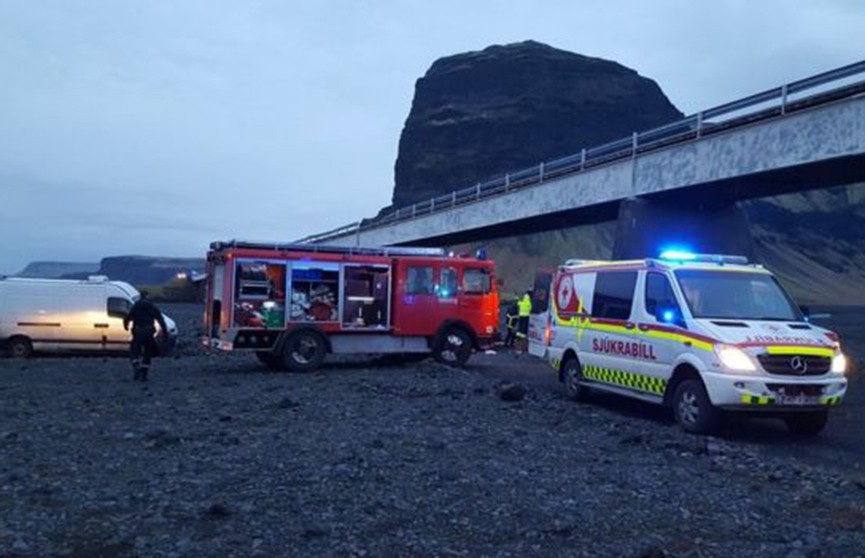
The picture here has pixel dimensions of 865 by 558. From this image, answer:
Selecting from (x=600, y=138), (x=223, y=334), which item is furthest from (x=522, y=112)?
(x=223, y=334)

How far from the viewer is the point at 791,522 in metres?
6.74

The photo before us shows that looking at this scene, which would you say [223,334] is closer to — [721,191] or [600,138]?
[721,191]

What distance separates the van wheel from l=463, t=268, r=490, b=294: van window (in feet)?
37.8

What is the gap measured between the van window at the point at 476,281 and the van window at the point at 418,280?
0.95 m

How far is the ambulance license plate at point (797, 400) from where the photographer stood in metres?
10.4

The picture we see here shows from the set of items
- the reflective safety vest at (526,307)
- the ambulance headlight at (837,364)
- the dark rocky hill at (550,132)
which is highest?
the dark rocky hill at (550,132)

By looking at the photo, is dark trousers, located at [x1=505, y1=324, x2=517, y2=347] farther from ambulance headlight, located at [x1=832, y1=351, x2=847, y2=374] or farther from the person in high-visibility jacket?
ambulance headlight, located at [x1=832, y1=351, x2=847, y2=374]

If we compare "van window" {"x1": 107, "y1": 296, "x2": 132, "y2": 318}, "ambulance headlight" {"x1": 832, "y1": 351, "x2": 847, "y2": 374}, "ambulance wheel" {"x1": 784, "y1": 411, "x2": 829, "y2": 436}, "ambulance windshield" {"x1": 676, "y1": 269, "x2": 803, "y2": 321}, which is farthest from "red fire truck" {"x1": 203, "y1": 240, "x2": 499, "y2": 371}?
"ambulance headlight" {"x1": 832, "y1": 351, "x2": 847, "y2": 374}

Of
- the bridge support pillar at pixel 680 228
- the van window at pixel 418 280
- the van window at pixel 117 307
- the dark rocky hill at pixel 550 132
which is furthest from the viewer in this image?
the dark rocky hill at pixel 550 132

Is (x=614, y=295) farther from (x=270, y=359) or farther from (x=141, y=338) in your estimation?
(x=141, y=338)

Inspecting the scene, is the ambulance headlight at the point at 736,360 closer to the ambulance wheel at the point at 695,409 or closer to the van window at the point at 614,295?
the ambulance wheel at the point at 695,409

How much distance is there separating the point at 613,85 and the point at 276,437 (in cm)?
14230

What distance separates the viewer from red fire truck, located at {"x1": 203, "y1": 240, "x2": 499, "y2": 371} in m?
18.0

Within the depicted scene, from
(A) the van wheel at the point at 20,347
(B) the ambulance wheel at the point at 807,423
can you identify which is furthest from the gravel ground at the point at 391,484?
(A) the van wheel at the point at 20,347
